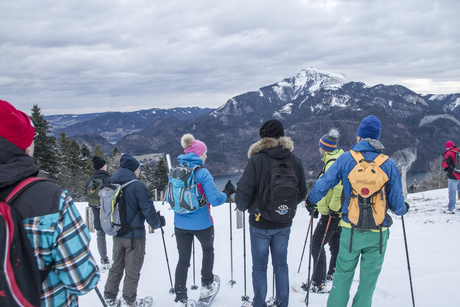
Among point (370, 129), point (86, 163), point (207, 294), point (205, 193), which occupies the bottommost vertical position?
point (86, 163)

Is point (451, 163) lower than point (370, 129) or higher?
lower

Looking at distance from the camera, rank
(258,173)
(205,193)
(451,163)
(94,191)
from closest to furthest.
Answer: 1. (258,173)
2. (205,193)
3. (94,191)
4. (451,163)

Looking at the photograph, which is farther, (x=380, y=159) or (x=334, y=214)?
(x=334, y=214)

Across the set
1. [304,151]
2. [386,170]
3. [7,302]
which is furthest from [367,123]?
[304,151]

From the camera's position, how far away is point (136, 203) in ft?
11.0

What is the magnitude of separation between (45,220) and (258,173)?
6.19 ft

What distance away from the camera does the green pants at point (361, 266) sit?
2572 millimetres

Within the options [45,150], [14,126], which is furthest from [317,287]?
[45,150]

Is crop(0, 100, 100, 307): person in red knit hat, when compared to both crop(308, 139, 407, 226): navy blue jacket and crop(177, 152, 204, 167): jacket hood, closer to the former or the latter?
crop(177, 152, 204, 167): jacket hood

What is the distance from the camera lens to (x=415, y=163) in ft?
423

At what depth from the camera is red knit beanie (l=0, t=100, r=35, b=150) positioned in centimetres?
132

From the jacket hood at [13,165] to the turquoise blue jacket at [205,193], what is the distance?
6.19ft

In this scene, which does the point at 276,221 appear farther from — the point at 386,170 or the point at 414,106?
the point at 414,106

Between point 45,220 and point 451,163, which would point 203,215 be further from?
point 451,163
